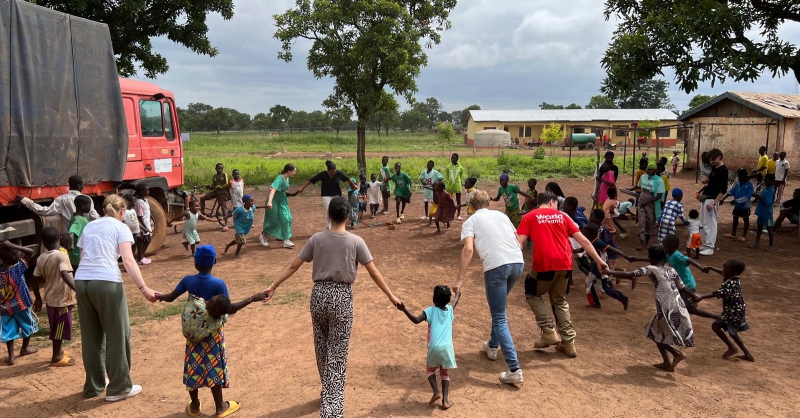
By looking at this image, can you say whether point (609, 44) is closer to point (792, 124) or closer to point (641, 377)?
point (641, 377)

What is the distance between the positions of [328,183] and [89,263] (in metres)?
7.15

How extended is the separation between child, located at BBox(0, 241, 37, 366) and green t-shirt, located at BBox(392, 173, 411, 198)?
30.2 feet

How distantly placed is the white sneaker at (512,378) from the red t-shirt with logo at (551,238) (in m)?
1.08

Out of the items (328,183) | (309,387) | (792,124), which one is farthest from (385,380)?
(792,124)

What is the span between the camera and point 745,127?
2331cm

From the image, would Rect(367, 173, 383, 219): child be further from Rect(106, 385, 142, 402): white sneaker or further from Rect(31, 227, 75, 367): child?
Rect(106, 385, 142, 402): white sneaker

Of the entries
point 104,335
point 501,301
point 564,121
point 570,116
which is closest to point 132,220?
point 104,335

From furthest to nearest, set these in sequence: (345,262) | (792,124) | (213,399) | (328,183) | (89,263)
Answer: (792,124) → (328,183) → (213,399) → (89,263) → (345,262)

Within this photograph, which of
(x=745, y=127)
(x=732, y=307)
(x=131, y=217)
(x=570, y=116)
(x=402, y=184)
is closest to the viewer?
(x=732, y=307)

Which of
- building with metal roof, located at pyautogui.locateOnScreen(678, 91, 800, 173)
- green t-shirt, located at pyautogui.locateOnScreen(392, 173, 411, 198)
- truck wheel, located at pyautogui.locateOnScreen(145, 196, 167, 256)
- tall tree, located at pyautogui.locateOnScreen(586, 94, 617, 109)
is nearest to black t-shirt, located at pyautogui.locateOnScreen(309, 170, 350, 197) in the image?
green t-shirt, located at pyautogui.locateOnScreen(392, 173, 411, 198)

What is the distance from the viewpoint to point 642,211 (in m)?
10.6

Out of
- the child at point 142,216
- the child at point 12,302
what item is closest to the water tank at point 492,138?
the child at point 142,216

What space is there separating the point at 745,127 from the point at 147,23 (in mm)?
22620

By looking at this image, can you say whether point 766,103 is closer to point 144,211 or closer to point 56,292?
point 144,211
